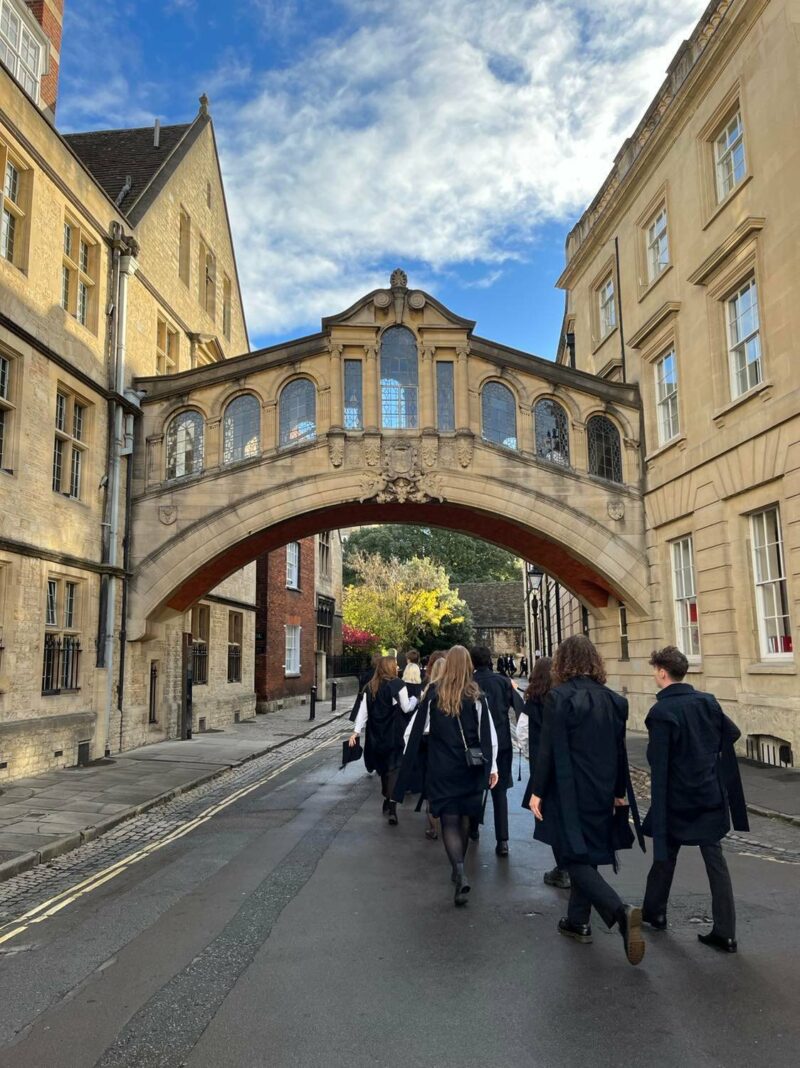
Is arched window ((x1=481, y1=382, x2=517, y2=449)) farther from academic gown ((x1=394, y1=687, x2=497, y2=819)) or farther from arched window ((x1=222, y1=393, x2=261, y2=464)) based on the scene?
academic gown ((x1=394, y1=687, x2=497, y2=819))

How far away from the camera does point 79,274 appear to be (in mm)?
14711

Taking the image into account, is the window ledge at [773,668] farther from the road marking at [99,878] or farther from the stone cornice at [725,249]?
the road marking at [99,878]

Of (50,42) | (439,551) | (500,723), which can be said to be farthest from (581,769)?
(439,551)

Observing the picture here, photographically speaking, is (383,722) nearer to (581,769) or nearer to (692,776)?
(581,769)

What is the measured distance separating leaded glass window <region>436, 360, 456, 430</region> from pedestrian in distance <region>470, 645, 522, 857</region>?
9735 millimetres

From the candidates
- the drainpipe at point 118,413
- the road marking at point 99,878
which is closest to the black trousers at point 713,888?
the road marking at point 99,878

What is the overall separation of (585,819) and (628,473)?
13.8 meters

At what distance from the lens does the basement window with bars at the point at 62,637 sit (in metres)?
13.3

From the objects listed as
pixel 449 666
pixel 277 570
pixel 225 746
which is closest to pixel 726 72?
pixel 449 666

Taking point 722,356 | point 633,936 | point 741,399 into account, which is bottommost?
point 633,936

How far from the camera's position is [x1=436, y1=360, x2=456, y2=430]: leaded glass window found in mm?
17422

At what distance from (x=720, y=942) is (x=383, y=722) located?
5306mm

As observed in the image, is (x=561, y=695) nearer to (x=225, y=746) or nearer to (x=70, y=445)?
(x=70, y=445)

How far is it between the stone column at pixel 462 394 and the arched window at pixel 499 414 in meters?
0.46
